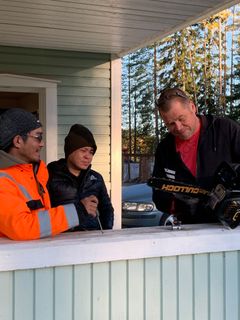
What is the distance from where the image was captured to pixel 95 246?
74.7 inches

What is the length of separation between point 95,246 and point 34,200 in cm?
30

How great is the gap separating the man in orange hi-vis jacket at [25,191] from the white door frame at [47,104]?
4022 millimetres

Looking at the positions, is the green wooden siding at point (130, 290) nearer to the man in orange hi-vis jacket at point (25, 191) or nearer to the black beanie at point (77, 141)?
the man in orange hi-vis jacket at point (25, 191)

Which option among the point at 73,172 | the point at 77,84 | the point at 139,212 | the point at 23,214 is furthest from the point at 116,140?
the point at 23,214

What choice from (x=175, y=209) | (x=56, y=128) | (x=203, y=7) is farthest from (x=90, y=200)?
(x=56, y=128)

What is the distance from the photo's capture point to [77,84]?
6.49 meters

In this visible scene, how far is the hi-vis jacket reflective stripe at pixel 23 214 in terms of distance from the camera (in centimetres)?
183

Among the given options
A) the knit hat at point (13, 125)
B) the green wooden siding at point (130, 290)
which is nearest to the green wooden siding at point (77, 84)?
the knit hat at point (13, 125)

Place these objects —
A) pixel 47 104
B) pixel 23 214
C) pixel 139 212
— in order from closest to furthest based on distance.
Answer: pixel 23 214 < pixel 47 104 < pixel 139 212

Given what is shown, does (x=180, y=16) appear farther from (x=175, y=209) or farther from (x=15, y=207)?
(x=15, y=207)

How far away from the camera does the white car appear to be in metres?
6.77

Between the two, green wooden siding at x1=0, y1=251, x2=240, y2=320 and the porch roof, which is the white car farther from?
green wooden siding at x1=0, y1=251, x2=240, y2=320

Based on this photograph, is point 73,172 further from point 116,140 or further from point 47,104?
point 116,140

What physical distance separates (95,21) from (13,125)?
10.6 feet
